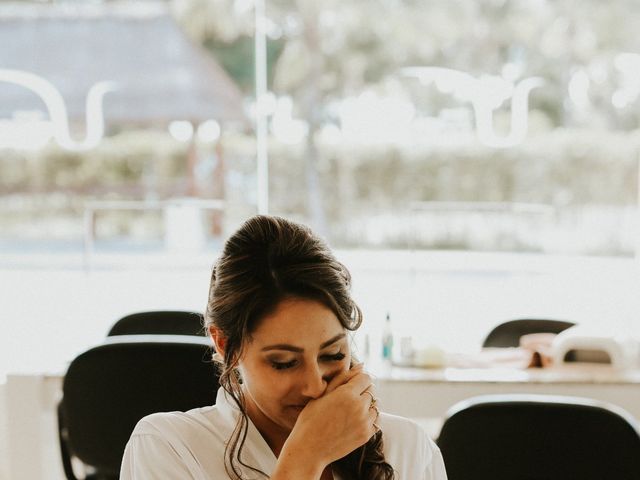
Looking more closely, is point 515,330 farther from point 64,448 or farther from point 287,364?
point 287,364

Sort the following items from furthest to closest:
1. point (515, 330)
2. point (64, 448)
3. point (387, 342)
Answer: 1. point (515, 330)
2. point (387, 342)
3. point (64, 448)

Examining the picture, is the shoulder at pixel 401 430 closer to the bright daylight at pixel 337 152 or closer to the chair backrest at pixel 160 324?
the chair backrest at pixel 160 324

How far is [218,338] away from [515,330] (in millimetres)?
1821

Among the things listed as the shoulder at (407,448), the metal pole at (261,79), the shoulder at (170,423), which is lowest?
the shoulder at (407,448)

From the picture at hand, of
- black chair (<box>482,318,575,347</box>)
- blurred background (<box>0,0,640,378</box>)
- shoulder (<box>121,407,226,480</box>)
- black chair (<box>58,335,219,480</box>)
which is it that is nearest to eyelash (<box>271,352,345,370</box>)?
shoulder (<box>121,407,226,480</box>)

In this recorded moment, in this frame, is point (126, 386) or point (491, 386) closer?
point (126, 386)

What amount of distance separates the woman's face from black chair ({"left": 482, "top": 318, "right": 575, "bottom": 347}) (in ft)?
5.80

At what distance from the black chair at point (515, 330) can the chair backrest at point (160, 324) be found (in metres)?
0.98

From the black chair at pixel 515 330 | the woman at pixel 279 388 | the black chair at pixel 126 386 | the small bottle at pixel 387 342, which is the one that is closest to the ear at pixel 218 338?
the woman at pixel 279 388

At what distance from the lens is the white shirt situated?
111cm

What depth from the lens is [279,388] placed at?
115 cm

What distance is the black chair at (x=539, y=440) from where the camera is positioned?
5.45 feet

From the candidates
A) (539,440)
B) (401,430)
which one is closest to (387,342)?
(539,440)

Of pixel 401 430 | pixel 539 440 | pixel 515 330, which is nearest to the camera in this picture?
pixel 401 430
